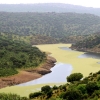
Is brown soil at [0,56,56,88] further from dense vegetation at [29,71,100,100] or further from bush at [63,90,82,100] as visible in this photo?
bush at [63,90,82,100]

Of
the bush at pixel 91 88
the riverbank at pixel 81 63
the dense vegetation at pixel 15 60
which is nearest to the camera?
the bush at pixel 91 88

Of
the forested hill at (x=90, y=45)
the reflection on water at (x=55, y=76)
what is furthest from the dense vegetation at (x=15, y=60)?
the forested hill at (x=90, y=45)

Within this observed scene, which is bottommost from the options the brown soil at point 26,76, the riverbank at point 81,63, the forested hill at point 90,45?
the brown soil at point 26,76

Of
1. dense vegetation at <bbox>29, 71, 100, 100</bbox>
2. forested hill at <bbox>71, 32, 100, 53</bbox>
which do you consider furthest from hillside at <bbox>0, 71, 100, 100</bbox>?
forested hill at <bbox>71, 32, 100, 53</bbox>

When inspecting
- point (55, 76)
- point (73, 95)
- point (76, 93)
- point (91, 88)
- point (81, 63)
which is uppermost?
point (81, 63)

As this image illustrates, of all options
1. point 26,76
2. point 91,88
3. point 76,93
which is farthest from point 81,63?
point 76,93

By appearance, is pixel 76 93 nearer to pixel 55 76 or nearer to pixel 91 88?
pixel 91 88

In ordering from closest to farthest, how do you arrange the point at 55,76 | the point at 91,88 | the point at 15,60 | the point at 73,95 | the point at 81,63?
the point at 73,95 < the point at 91,88 < the point at 55,76 < the point at 15,60 < the point at 81,63

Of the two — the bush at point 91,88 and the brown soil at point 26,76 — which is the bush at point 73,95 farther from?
the brown soil at point 26,76

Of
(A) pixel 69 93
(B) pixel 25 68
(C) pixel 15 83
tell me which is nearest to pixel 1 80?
(C) pixel 15 83

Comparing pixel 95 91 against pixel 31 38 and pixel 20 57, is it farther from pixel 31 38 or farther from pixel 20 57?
pixel 31 38

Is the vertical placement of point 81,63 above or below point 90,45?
below

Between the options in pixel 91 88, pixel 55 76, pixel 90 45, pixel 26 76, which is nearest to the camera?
A: pixel 91 88

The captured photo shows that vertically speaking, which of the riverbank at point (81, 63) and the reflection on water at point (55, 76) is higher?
the riverbank at point (81, 63)
